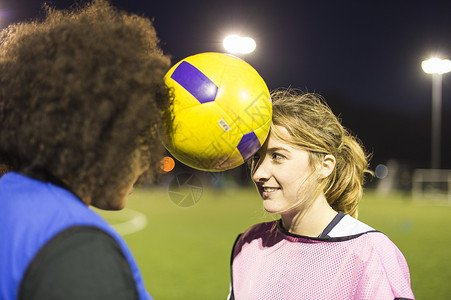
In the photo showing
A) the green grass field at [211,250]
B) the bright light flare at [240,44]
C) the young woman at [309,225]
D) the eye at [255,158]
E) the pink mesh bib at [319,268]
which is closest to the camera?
the pink mesh bib at [319,268]

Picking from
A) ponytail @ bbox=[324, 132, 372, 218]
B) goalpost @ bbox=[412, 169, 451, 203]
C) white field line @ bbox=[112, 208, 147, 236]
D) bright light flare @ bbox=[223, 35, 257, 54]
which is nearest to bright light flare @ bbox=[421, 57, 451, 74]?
goalpost @ bbox=[412, 169, 451, 203]

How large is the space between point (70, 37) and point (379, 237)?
172cm

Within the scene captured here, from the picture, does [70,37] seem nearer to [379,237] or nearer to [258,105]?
[258,105]

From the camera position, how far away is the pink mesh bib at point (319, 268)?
190 centimetres

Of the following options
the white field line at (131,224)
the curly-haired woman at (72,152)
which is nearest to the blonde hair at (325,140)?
the curly-haired woman at (72,152)

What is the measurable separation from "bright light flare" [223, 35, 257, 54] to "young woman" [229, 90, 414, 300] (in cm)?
1332

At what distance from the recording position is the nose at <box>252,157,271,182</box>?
7.72 ft

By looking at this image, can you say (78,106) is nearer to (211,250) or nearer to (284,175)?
(284,175)

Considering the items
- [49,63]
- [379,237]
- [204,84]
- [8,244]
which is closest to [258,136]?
[204,84]

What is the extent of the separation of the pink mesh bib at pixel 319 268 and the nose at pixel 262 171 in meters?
0.38

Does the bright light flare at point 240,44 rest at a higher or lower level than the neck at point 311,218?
higher

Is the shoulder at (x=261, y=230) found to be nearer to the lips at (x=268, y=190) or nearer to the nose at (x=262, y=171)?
the lips at (x=268, y=190)

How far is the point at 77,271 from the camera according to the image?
40.3 inches

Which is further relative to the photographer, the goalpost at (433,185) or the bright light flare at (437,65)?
the goalpost at (433,185)
